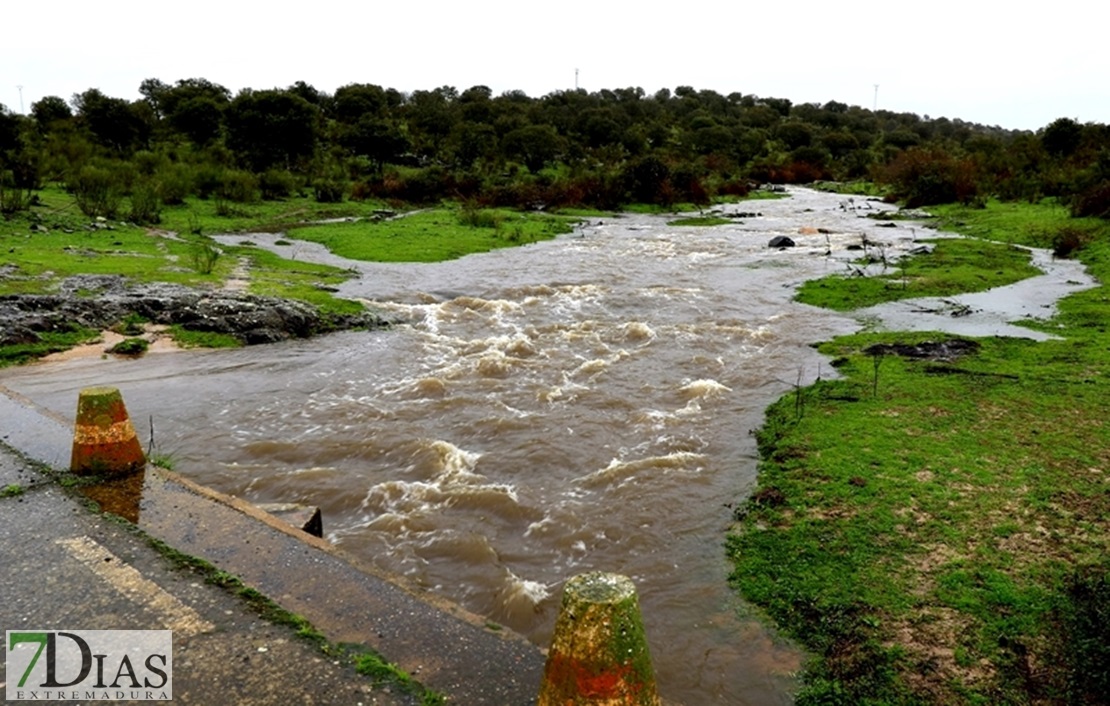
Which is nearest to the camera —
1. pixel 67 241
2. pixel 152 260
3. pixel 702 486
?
pixel 702 486

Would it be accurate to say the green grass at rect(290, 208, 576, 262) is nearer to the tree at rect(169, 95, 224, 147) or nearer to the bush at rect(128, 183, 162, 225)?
the bush at rect(128, 183, 162, 225)

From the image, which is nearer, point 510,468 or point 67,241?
point 510,468

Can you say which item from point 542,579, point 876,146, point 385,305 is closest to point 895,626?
point 542,579

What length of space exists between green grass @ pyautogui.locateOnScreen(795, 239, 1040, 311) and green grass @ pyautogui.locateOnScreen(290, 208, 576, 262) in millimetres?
12783

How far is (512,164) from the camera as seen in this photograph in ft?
168

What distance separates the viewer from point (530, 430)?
402 inches

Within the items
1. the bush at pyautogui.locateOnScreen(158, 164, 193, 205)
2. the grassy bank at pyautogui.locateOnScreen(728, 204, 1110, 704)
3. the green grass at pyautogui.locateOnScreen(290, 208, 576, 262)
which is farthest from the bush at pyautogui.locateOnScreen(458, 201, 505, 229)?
the grassy bank at pyautogui.locateOnScreen(728, 204, 1110, 704)

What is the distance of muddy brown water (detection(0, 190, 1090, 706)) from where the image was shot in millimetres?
6500

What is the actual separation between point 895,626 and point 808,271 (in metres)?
18.9

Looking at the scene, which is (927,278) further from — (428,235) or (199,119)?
(199,119)

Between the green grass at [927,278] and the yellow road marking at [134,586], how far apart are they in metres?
15.7

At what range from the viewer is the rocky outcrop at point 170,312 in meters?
13.9

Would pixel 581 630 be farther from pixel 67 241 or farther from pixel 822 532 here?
pixel 67 241

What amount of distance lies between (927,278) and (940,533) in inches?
604
